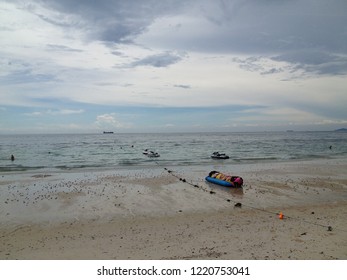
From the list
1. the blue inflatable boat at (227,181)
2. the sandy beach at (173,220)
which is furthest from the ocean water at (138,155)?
the sandy beach at (173,220)

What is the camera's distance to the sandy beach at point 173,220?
10414mm

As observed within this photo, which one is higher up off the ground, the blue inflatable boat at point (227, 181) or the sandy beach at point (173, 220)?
the blue inflatable boat at point (227, 181)

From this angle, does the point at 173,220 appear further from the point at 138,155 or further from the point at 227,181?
the point at 138,155

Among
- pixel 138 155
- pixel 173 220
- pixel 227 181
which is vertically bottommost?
pixel 173 220

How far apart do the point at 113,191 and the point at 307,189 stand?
52.3 feet

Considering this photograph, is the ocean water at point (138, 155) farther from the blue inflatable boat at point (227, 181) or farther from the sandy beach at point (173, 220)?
the sandy beach at point (173, 220)

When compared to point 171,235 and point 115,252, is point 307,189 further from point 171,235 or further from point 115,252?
point 115,252

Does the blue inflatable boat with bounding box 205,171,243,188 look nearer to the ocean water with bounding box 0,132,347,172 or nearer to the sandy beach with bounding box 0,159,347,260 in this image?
the sandy beach with bounding box 0,159,347,260

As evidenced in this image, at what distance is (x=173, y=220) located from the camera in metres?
14.7

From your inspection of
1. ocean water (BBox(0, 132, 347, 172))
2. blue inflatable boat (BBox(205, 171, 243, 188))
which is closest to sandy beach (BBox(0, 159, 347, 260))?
blue inflatable boat (BBox(205, 171, 243, 188))

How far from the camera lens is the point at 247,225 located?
13.4 metres

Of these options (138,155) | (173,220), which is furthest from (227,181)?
(138,155)

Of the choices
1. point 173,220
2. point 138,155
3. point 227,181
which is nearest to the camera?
point 173,220

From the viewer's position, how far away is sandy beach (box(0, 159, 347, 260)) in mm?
10414
